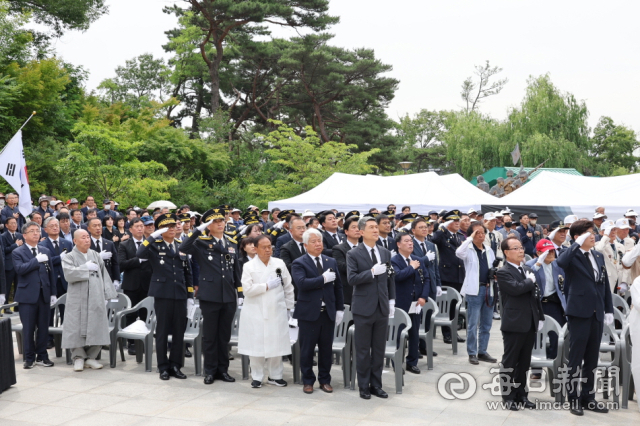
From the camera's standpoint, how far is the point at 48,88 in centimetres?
2252

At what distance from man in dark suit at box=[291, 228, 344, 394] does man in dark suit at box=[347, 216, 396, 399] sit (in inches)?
13.8

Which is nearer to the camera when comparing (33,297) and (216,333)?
(216,333)

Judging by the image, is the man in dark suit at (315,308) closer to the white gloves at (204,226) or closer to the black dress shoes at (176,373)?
the white gloves at (204,226)

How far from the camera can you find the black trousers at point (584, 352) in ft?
20.3

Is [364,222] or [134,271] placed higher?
[364,222]

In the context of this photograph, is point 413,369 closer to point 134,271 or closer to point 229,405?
point 229,405

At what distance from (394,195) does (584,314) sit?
12.1 m

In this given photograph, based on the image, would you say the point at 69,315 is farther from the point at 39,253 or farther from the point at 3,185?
the point at 3,185

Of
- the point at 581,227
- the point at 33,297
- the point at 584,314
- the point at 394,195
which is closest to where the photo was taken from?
the point at 584,314

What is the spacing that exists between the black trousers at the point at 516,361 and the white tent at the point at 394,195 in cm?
1101

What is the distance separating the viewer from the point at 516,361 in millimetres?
6258

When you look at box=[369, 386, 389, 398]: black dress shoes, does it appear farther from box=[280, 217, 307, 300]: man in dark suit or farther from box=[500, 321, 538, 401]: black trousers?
box=[280, 217, 307, 300]: man in dark suit

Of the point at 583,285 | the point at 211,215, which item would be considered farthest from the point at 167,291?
the point at 583,285

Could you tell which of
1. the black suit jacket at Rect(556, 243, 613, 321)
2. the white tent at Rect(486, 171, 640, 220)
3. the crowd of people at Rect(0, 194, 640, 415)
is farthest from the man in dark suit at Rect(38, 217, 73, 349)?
the white tent at Rect(486, 171, 640, 220)
